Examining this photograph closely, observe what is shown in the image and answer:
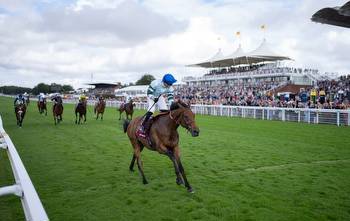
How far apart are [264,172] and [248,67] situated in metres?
48.0

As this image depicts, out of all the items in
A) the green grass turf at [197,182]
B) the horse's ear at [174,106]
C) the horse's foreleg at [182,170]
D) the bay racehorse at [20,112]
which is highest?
the horse's ear at [174,106]

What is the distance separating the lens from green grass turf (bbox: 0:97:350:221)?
520 centimetres

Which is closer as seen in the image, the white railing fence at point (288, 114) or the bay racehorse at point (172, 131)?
the bay racehorse at point (172, 131)

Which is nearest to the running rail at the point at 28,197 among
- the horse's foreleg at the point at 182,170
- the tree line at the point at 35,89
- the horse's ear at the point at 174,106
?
the horse's foreleg at the point at 182,170

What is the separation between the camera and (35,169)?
320 inches

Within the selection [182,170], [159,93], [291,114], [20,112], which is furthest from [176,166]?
[291,114]

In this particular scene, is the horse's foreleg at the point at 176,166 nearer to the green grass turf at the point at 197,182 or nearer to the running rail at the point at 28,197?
the green grass turf at the point at 197,182

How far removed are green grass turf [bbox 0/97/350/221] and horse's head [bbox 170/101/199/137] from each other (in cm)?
113

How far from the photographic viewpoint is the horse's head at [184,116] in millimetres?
6210

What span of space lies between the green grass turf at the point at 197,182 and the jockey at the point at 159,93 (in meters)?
1.35

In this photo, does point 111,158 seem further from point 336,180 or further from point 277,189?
point 336,180

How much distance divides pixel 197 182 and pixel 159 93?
1.99 meters

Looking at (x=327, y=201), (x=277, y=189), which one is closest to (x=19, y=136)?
(x=277, y=189)

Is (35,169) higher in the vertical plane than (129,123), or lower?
lower
